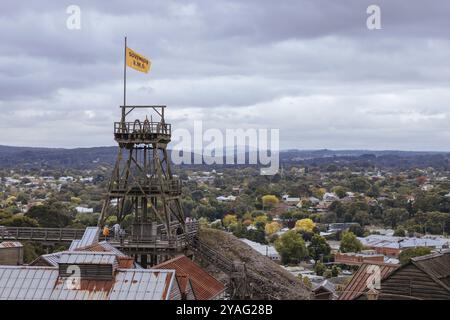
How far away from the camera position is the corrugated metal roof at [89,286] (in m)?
21.7

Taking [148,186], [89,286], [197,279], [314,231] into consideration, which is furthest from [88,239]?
[314,231]

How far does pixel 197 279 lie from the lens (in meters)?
29.0

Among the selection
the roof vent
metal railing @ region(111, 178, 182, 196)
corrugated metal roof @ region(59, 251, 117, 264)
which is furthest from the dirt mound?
the roof vent

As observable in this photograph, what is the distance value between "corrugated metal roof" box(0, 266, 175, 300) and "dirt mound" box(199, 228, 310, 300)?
41.9 ft

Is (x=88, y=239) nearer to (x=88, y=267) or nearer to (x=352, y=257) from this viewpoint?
(x=88, y=267)

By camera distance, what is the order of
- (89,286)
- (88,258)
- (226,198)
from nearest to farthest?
(89,286) → (88,258) → (226,198)

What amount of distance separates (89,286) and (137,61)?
18.8 meters

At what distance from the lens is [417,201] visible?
15750cm

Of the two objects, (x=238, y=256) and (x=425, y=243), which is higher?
(x=238, y=256)

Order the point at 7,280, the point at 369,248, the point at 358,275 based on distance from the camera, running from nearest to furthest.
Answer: the point at 7,280 < the point at 358,275 < the point at 369,248

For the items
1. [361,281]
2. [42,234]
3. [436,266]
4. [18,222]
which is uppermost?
[436,266]
